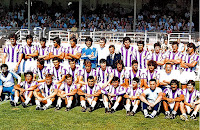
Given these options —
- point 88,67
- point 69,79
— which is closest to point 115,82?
point 88,67

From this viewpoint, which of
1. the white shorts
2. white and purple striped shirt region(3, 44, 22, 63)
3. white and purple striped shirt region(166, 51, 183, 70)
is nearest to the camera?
the white shorts

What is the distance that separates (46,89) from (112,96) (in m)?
1.52

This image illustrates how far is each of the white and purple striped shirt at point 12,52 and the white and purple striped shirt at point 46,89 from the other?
5.91ft

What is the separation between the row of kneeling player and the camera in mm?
6660

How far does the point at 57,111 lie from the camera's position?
7.05 m

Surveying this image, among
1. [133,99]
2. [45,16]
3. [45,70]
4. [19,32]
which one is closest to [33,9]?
[45,16]

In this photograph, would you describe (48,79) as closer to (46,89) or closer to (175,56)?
(46,89)

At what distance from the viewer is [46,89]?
7.30m

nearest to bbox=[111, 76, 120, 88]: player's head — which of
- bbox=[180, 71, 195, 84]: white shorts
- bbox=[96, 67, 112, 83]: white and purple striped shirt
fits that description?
bbox=[96, 67, 112, 83]: white and purple striped shirt

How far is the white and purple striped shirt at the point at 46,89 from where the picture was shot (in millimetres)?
7266

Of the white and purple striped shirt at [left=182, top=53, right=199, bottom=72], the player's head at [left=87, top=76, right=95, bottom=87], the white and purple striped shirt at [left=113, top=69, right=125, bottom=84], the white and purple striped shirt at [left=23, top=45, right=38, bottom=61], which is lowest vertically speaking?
the player's head at [left=87, top=76, right=95, bottom=87]

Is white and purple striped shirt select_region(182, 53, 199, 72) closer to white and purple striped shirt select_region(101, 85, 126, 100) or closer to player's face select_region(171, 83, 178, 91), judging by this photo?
player's face select_region(171, 83, 178, 91)

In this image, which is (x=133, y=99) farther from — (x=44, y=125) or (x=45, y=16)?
(x=45, y=16)

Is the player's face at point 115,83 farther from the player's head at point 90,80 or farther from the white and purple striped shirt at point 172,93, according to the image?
the white and purple striped shirt at point 172,93
